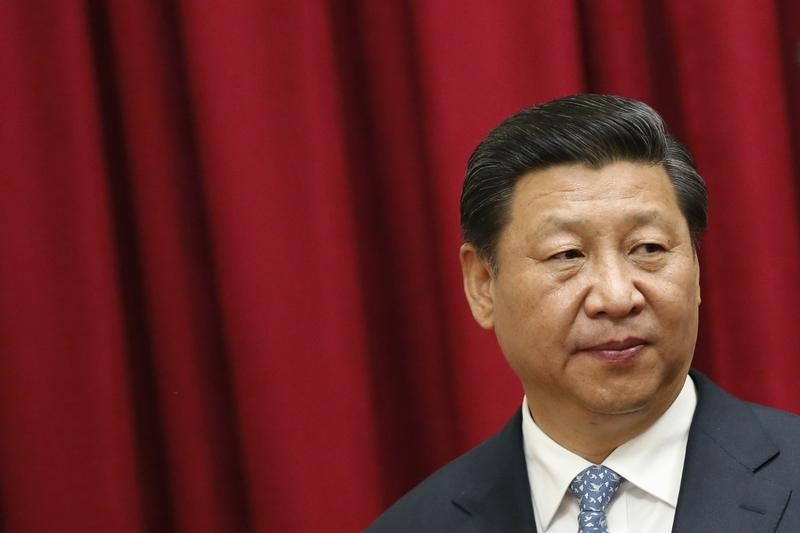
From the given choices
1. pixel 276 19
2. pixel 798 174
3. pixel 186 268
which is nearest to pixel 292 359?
pixel 186 268

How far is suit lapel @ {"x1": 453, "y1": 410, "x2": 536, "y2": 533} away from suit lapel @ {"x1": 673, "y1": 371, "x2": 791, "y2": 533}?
0.21 metres

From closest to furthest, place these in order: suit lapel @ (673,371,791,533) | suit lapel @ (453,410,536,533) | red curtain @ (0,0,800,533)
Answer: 1. suit lapel @ (673,371,791,533)
2. suit lapel @ (453,410,536,533)
3. red curtain @ (0,0,800,533)

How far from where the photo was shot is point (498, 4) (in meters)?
1.82

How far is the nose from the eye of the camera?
1274 millimetres

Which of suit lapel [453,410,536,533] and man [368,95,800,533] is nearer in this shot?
man [368,95,800,533]

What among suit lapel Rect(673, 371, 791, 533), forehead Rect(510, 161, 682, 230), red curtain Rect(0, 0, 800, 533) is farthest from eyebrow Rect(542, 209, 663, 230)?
red curtain Rect(0, 0, 800, 533)

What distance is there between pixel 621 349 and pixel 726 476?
19 centimetres

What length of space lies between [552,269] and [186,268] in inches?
31.5

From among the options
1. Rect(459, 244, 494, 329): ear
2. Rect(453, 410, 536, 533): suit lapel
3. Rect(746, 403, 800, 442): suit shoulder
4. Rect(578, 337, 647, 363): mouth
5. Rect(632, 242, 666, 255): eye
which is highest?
Rect(632, 242, 666, 255): eye

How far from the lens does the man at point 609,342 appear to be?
1.29 metres

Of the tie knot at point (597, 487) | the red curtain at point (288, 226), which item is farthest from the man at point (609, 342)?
the red curtain at point (288, 226)

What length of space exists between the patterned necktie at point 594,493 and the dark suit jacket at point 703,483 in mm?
80

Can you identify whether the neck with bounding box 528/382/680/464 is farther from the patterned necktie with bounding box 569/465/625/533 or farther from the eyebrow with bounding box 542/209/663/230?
the eyebrow with bounding box 542/209/663/230

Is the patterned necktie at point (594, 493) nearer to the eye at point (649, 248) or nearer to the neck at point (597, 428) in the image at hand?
the neck at point (597, 428)
